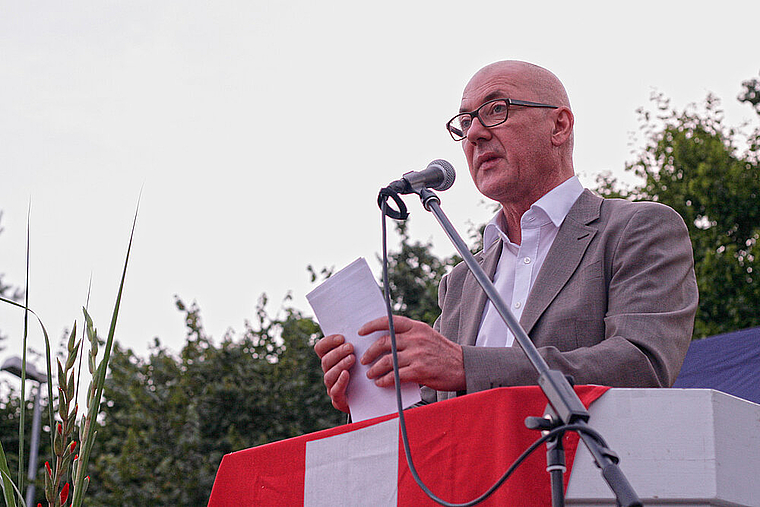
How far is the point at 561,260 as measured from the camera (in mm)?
1995

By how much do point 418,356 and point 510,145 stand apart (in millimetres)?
1002

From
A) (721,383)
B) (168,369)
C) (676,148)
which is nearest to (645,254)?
(721,383)

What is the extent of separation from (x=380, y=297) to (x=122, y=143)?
132 centimetres

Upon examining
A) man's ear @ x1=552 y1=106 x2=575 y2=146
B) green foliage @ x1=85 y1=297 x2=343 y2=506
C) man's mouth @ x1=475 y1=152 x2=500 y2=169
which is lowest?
man's mouth @ x1=475 y1=152 x2=500 y2=169

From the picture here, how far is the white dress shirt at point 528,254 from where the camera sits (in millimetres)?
2152

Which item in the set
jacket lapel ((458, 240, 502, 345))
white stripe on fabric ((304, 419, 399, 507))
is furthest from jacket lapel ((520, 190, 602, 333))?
white stripe on fabric ((304, 419, 399, 507))

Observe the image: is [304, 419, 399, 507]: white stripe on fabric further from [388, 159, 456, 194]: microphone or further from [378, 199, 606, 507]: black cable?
[388, 159, 456, 194]: microphone

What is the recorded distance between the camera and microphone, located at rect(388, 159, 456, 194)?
5.51 feet

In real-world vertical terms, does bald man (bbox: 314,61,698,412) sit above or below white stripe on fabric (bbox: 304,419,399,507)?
above

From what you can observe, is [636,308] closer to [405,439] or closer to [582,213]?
[582,213]

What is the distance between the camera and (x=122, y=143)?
255cm

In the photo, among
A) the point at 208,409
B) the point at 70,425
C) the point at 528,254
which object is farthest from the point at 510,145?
the point at 208,409

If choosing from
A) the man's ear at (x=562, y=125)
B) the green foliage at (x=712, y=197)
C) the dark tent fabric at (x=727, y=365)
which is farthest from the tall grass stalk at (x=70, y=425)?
the green foliage at (x=712, y=197)

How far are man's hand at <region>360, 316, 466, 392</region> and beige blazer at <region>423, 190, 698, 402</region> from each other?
3 cm
